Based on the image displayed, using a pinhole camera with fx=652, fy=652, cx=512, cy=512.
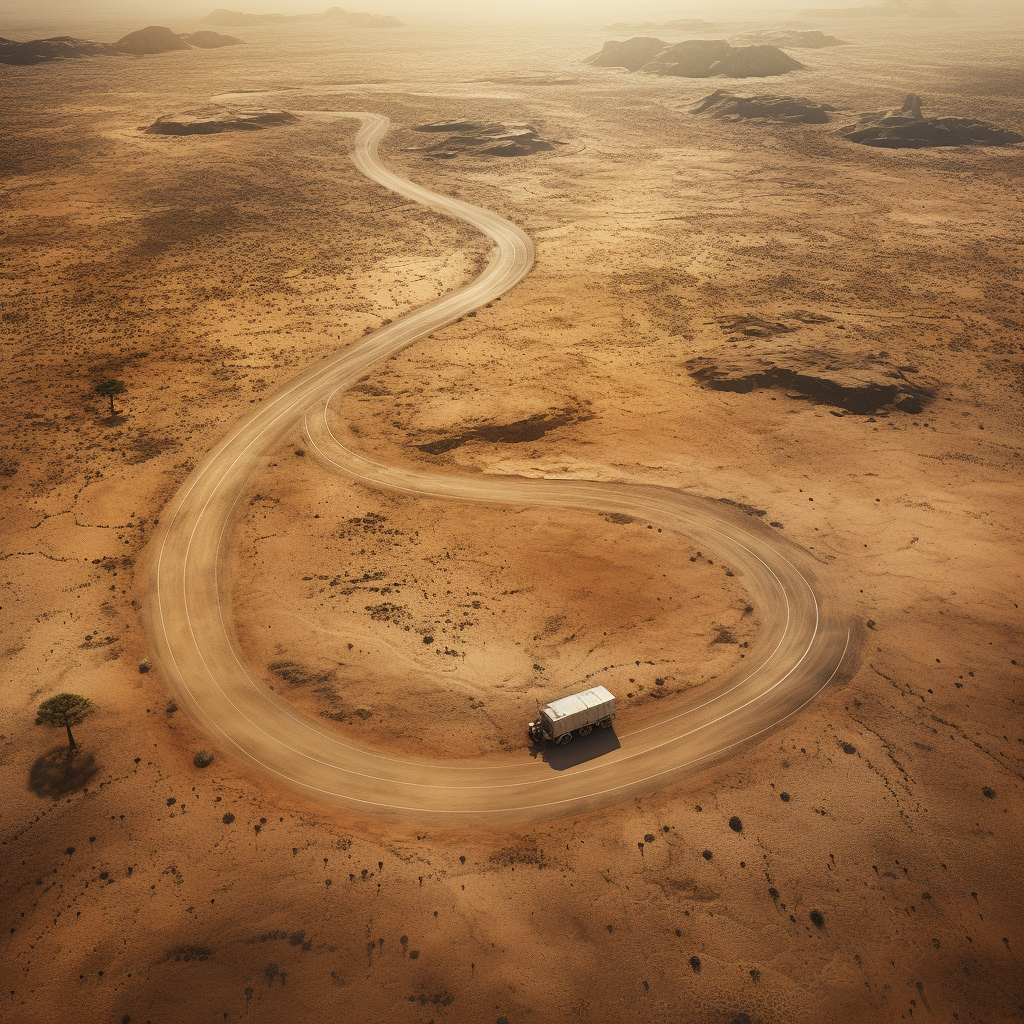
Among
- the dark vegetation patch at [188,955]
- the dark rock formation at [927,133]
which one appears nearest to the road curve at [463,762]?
the dark vegetation patch at [188,955]

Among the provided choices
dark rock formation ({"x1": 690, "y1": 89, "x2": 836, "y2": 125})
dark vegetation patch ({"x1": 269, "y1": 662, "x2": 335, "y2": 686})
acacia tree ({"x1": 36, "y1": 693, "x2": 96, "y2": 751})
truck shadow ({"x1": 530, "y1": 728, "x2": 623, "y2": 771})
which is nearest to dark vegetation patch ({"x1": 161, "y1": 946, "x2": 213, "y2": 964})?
acacia tree ({"x1": 36, "y1": 693, "x2": 96, "y2": 751})

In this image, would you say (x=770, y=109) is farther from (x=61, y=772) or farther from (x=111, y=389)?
(x=61, y=772)

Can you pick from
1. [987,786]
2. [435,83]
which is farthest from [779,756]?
[435,83]

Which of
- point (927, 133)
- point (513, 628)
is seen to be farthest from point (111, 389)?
point (927, 133)

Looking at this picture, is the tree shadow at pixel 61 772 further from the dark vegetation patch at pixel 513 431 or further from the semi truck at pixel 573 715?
the dark vegetation patch at pixel 513 431

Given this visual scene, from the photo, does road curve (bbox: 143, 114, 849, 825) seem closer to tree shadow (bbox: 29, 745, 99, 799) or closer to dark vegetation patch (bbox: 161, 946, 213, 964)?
tree shadow (bbox: 29, 745, 99, 799)

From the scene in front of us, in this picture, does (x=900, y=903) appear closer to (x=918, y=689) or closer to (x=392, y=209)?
(x=918, y=689)
